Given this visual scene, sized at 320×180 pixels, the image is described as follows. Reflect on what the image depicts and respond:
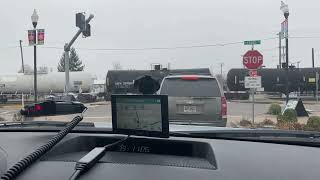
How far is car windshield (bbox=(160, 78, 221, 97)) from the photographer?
→ 1184 centimetres

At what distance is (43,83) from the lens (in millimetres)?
48906

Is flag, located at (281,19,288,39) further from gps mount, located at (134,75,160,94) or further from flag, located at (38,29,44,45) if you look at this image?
gps mount, located at (134,75,160,94)

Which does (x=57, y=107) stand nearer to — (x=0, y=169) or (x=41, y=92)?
(x=0, y=169)

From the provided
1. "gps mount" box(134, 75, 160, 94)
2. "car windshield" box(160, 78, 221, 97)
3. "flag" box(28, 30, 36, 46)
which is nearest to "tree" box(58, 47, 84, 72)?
"flag" box(28, 30, 36, 46)

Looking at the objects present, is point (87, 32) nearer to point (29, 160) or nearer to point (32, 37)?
point (32, 37)

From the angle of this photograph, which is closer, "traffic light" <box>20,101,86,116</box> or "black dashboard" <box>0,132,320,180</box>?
"black dashboard" <box>0,132,320,180</box>

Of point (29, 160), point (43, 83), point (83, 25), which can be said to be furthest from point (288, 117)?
point (43, 83)

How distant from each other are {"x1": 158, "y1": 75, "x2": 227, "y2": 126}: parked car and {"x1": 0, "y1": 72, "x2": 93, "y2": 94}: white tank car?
37257mm

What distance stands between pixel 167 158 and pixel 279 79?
1809 inches

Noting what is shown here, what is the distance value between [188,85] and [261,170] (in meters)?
10.1

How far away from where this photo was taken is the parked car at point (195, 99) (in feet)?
37.8

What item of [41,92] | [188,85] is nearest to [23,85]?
[41,92]

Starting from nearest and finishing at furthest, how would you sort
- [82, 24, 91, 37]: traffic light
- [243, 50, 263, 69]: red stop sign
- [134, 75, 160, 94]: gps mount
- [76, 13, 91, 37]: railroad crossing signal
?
[134, 75, 160, 94]: gps mount, [243, 50, 263, 69]: red stop sign, [76, 13, 91, 37]: railroad crossing signal, [82, 24, 91, 37]: traffic light

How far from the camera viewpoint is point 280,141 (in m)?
2.50
